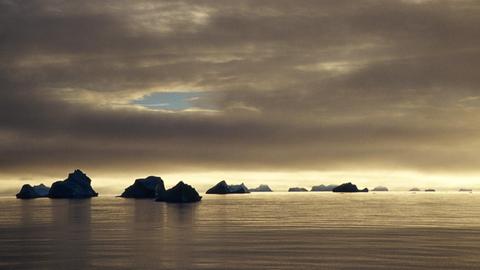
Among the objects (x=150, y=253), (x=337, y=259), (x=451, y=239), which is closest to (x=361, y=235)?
(x=451, y=239)

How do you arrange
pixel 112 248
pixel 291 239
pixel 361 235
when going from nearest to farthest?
1. pixel 112 248
2. pixel 291 239
3. pixel 361 235

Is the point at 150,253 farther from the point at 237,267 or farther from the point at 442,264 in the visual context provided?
the point at 442,264

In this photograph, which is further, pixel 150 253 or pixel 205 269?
pixel 150 253

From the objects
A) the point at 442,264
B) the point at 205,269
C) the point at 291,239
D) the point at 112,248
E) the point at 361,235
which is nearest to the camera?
the point at 205,269

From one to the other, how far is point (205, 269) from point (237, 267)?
2676mm

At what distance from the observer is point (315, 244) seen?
5956 cm

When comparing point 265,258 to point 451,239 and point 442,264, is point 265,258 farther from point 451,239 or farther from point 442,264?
point 451,239

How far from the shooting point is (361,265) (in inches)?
1738

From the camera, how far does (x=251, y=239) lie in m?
65.9

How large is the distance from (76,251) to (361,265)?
28.2m

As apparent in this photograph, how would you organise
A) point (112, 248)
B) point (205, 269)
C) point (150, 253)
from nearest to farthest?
point (205, 269) < point (150, 253) < point (112, 248)

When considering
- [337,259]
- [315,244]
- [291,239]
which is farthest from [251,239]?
[337,259]

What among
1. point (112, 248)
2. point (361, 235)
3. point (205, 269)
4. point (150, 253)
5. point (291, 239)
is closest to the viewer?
point (205, 269)

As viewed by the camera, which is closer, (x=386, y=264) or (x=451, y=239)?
(x=386, y=264)
